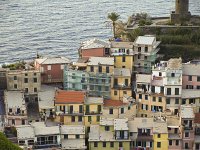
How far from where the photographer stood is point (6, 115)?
65312 millimetres

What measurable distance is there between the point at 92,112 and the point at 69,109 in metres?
2.46

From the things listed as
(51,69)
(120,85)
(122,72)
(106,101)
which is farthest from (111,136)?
(51,69)

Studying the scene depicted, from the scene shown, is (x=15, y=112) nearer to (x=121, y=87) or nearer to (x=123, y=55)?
(x=121, y=87)

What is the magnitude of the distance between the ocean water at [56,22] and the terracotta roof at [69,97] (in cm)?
3186

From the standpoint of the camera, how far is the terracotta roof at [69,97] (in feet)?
215

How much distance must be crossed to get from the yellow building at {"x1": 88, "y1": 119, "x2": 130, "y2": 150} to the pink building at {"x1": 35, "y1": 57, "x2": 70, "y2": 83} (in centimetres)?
1334

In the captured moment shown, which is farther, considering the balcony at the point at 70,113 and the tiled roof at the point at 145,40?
the tiled roof at the point at 145,40

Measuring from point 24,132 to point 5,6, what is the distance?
258 ft

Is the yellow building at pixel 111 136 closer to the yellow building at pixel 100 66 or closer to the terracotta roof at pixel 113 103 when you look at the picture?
the terracotta roof at pixel 113 103

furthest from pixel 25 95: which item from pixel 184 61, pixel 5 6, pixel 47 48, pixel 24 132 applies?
pixel 5 6

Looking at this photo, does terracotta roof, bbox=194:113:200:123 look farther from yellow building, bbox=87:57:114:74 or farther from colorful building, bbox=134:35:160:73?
colorful building, bbox=134:35:160:73

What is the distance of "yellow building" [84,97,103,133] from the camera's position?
6562 cm

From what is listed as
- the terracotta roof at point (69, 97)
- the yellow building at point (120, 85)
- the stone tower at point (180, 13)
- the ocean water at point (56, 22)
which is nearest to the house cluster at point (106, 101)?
the terracotta roof at point (69, 97)

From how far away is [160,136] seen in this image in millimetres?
61875
